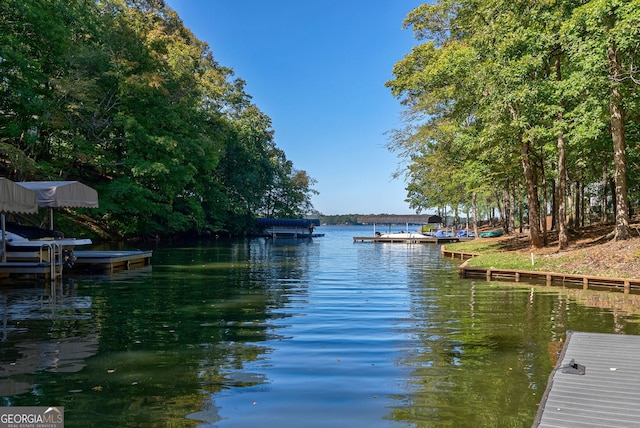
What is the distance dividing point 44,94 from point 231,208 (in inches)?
1375

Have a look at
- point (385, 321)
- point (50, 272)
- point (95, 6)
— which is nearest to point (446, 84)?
point (385, 321)

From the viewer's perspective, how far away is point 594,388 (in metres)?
5.92

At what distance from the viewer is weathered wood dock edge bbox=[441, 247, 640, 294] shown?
16828 mm

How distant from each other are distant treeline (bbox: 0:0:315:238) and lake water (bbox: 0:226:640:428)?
55.1 ft

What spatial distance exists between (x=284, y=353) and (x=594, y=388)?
489 centimetres

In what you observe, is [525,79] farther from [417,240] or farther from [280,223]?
[280,223]

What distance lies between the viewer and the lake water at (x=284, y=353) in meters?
6.08

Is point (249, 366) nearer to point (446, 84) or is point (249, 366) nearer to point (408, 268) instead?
point (408, 268)

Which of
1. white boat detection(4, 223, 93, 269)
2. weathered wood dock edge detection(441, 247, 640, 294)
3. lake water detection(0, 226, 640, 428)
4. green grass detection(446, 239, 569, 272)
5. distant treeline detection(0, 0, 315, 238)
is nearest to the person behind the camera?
lake water detection(0, 226, 640, 428)

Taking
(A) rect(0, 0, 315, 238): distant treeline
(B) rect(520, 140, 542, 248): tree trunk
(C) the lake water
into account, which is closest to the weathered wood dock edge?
(C) the lake water

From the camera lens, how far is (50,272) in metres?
18.4

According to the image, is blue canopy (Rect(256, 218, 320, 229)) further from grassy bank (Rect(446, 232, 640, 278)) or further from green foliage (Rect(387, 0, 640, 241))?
grassy bank (Rect(446, 232, 640, 278))

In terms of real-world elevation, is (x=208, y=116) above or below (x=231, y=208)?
above

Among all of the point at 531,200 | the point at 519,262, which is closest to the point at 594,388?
the point at 519,262
